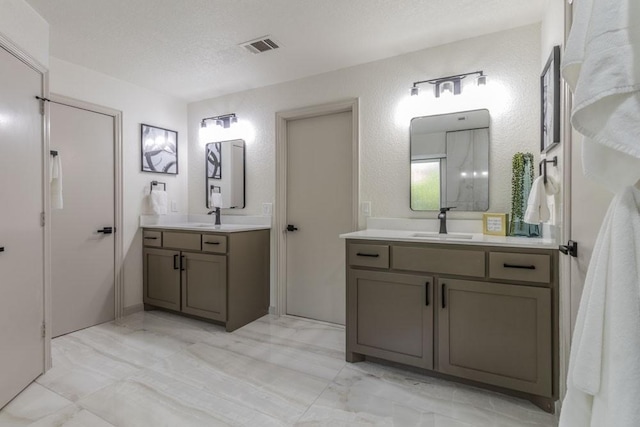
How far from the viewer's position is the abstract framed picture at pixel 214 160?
11.4ft

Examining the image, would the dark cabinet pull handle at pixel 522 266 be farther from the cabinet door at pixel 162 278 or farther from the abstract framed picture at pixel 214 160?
the abstract framed picture at pixel 214 160

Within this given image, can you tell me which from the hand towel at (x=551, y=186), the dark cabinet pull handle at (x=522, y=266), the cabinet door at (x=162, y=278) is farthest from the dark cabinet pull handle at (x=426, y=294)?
the cabinet door at (x=162, y=278)

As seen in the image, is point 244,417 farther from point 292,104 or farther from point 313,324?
point 292,104

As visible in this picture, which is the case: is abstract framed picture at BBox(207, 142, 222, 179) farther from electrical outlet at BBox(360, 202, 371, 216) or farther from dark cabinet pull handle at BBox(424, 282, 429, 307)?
dark cabinet pull handle at BBox(424, 282, 429, 307)

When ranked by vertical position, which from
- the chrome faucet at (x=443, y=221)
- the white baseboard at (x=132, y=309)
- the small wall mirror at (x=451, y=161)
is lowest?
the white baseboard at (x=132, y=309)

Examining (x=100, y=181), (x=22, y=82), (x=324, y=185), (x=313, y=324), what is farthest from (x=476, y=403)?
(x=100, y=181)

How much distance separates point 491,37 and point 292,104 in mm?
1738

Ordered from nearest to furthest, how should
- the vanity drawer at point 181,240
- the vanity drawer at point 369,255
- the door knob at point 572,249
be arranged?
the door knob at point 572,249
the vanity drawer at point 369,255
the vanity drawer at point 181,240

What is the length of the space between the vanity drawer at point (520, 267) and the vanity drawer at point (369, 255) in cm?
62

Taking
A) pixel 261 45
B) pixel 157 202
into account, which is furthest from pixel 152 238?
pixel 261 45

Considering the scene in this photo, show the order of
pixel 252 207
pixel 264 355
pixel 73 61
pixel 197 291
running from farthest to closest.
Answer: pixel 252 207, pixel 197 291, pixel 73 61, pixel 264 355

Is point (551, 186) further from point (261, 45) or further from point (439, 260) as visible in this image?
point (261, 45)

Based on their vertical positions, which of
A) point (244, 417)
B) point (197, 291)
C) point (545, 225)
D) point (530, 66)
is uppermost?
point (530, 66)

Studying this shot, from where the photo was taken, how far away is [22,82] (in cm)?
184
